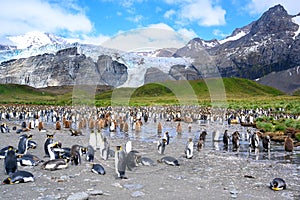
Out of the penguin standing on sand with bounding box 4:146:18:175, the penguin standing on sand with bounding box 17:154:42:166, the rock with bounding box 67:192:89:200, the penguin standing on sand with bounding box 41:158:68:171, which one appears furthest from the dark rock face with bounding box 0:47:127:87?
the rock with bounding box 67:192:89:200

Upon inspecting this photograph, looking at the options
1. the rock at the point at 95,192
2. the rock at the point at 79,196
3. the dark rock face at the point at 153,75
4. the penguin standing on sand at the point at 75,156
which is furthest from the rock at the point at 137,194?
the dark rock face at the point at 153,75

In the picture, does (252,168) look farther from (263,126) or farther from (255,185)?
(263,126)

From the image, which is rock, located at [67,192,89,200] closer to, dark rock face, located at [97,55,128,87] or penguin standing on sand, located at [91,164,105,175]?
penguin standing on sand, located at [91,164,105,175]

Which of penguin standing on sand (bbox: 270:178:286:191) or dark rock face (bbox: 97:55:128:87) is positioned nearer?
penguin standing on sand (bbox: 270:178:286:191)

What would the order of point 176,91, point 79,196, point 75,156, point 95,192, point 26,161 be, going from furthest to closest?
point 176,91
point 75,156
point 26,161
point 95,192
point 79,196

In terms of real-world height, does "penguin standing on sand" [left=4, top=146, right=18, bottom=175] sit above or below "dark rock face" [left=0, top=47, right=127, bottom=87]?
below

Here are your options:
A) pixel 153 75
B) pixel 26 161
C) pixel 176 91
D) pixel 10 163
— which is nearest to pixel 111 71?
pixel 153 75

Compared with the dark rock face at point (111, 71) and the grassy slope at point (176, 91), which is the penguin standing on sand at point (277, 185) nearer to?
the grassy slope at point (176, 91)

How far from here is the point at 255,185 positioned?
713cm

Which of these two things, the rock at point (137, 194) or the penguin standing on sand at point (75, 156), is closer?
the rock at point (137, 194)

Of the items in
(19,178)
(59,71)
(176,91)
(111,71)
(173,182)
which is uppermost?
(111,71)

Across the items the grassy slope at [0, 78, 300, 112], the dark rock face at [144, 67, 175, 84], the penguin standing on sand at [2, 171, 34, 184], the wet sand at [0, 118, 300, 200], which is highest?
the dark rock face at [144, 67, 175, 84]

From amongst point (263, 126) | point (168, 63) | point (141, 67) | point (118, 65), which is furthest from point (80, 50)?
point (263, 126)

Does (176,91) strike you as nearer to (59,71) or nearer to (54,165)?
(59,71)
